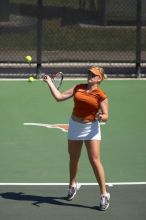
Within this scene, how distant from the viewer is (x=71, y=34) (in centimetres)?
1831

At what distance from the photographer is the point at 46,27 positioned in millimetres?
18078

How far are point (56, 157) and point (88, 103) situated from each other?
8.96ft

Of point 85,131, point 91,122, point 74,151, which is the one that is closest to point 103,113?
point 91,122

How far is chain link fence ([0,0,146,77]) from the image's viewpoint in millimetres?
18000

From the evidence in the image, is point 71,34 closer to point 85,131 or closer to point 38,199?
point 38,199

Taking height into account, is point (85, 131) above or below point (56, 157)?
above

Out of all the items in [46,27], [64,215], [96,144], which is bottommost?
[64,215]

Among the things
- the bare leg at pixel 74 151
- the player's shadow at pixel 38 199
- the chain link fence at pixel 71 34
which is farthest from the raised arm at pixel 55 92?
the chain link fence at pixel 71 34

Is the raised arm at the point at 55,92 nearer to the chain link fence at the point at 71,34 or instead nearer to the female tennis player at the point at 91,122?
the female tennis player at the point at 91,122

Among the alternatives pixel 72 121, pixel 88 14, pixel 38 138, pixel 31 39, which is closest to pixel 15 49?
pixel 31 39

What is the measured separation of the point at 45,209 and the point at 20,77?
9.60m

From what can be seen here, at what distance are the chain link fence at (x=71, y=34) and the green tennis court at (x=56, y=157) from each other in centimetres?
139

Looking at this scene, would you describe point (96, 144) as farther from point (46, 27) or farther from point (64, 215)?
point (46, 27)

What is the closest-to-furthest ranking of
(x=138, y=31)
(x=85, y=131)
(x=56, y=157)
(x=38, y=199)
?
(x=85, y=131), (x=38, y=199), (x=56, y=157), (x=138, y=31)
